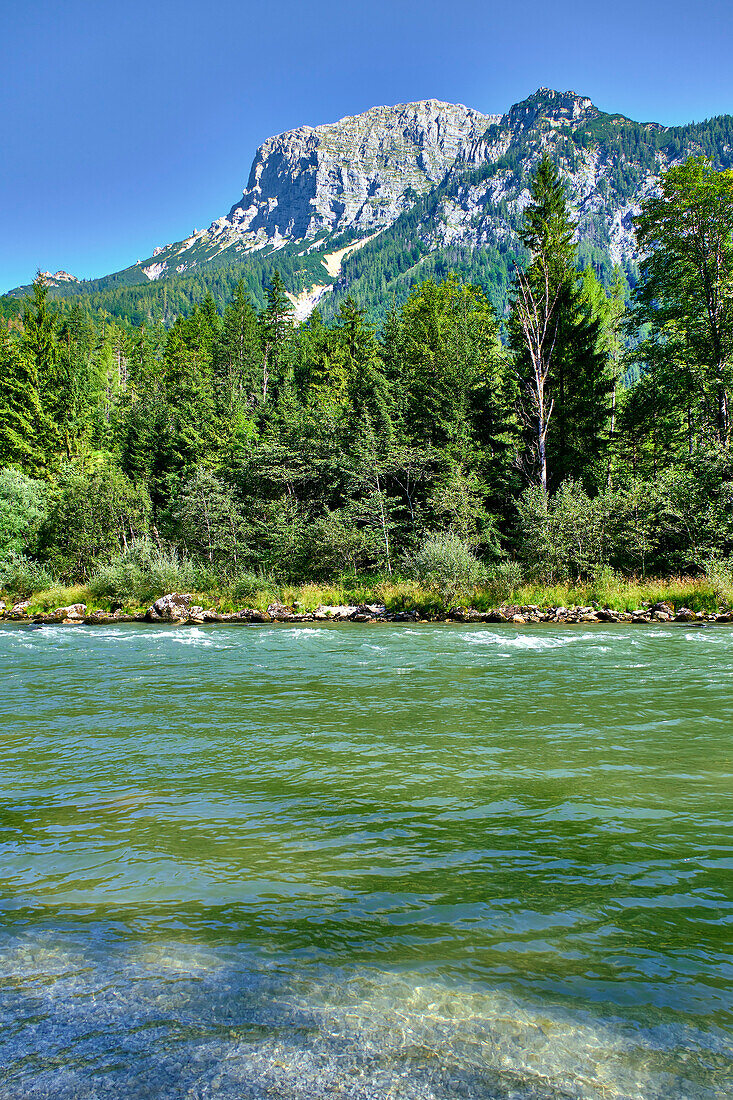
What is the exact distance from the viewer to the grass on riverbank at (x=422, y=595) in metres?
20.2

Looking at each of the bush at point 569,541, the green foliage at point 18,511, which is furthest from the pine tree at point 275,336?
the bush at point 569,541

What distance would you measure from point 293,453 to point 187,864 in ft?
104

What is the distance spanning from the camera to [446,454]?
102 feet

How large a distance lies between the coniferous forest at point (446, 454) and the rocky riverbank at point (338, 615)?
1.65 m

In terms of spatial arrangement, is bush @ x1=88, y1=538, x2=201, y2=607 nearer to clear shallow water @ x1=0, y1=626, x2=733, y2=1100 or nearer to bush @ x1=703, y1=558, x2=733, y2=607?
clear shallow water @ x1=0, y1=626, x2=733, y2=1100

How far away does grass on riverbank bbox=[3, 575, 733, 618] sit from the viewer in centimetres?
2019

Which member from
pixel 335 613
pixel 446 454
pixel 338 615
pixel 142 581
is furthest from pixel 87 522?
pixel 446 454

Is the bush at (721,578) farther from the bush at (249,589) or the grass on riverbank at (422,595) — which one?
the bush at (249,589)

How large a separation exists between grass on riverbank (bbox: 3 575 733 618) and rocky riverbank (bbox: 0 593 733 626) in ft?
1.54

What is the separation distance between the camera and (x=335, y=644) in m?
16.4

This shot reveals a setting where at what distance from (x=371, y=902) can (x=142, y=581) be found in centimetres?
2848

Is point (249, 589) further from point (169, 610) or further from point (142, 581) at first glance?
point (142, 581)

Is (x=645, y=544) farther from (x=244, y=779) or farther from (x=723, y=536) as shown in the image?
(x=244, y=779)

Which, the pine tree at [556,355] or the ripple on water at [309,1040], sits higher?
the pine tree at [556,355]
